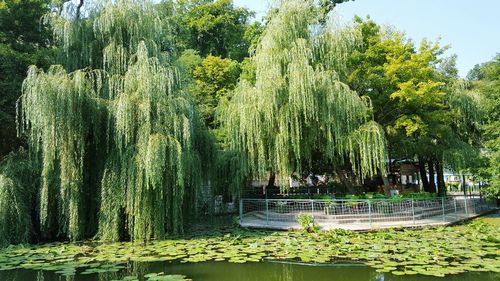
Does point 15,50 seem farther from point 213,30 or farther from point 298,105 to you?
point 213,30

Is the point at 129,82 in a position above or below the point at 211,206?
above

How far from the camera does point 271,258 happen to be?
863cm

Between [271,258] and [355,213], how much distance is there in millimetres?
5741

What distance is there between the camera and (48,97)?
1010 cm

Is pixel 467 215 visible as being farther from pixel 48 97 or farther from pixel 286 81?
pixel 48 97

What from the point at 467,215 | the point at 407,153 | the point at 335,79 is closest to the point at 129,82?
the point at 335,79

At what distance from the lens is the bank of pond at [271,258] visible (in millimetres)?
7137

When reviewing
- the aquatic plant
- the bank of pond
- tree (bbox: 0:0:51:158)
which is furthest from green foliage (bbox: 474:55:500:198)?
tree (bbox: 0:0:51:158)

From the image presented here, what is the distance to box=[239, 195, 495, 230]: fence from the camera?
12992mm

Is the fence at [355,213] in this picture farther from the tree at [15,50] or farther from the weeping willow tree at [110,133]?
the tree at [15,50]

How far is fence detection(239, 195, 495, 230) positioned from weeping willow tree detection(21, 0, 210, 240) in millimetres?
3703

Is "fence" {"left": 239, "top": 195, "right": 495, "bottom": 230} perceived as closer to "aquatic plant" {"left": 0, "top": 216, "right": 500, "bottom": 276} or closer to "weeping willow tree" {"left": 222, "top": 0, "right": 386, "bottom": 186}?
"aquatic plant" {"left": 0, "top": 216, "right": 500, "bottom": 276}

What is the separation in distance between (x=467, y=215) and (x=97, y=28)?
16.0m

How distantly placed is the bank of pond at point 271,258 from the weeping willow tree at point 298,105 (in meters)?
3.66
